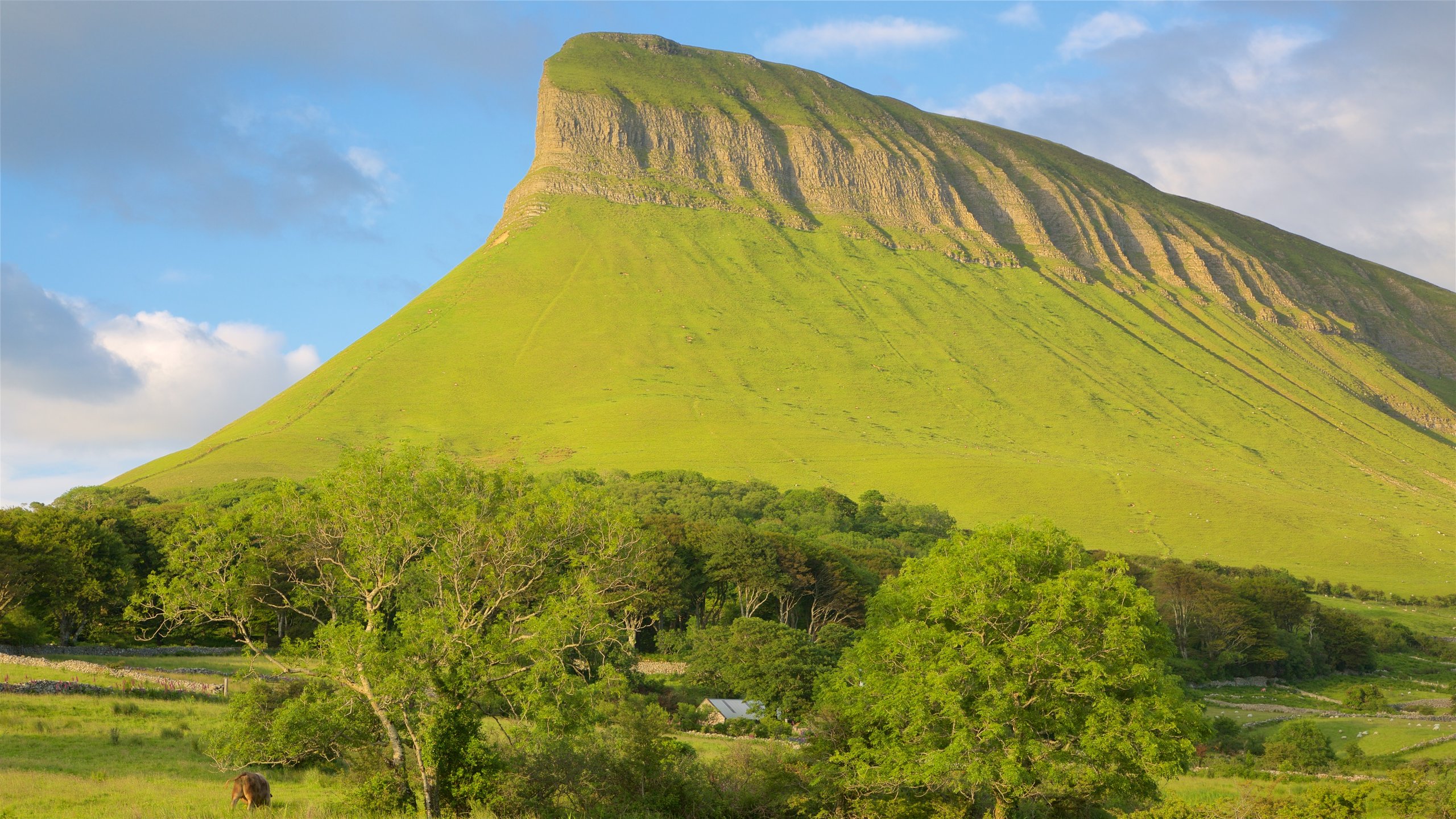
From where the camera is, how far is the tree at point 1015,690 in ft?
92.3

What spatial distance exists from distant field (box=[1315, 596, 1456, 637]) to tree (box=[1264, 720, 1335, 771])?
52719 mm

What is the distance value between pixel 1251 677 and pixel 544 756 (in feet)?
237

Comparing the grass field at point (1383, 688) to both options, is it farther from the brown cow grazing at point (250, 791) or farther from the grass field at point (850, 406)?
the brown cow grazing at point (250, 791)

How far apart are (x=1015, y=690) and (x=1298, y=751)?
28.1 m

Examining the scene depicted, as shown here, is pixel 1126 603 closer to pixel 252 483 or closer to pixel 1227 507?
pixel 252 483

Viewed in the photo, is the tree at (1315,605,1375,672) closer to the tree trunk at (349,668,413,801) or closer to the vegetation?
the vegetation

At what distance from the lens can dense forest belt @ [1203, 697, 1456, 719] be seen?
6259cm

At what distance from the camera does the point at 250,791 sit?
22.7 metres

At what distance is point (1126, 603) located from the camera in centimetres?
3161

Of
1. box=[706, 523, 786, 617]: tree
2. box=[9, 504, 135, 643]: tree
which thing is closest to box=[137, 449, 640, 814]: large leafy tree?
box=[9, 504, 135, 643]: tree

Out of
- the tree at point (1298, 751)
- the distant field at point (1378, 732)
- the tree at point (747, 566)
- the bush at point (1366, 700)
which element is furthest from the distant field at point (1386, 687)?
the tree at point (747, 566)

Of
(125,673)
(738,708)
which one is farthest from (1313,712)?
(125,673)

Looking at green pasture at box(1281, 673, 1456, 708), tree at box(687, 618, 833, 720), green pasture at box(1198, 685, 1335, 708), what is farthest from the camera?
green pasture at box(1281, 673, 1456, 708)

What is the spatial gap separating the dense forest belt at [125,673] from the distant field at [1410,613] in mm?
91795
